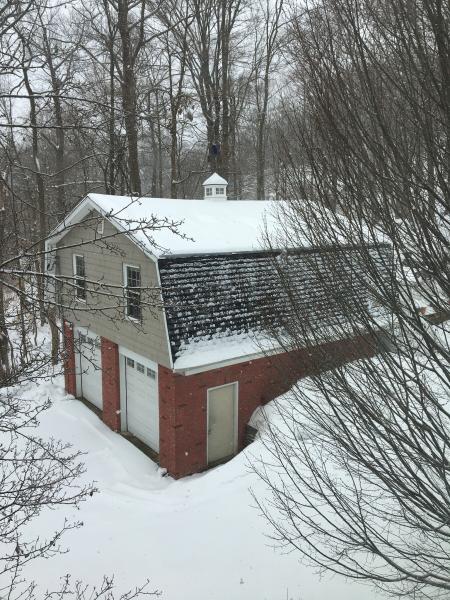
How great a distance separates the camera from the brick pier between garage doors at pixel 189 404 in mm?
9984

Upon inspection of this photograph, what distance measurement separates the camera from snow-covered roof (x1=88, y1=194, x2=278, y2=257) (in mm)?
9927

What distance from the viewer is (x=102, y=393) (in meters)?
13.3

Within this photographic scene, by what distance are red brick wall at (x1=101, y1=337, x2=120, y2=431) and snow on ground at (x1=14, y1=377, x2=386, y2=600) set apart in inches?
79.1

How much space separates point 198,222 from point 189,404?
435cm

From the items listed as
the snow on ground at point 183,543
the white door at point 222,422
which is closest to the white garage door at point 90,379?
the snow on ground at point 183,543

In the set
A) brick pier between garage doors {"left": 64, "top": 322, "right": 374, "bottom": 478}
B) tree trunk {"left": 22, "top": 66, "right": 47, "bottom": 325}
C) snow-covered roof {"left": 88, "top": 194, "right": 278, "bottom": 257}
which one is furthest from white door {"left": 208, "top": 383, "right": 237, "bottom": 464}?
tree trunk {"left": 22, "top": 66, "right": 47, "bottom": 325}

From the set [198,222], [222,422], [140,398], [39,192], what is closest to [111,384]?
[140,398]

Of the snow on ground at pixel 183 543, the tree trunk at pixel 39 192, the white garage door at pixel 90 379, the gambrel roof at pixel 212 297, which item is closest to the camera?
the tree trunk at pixel 39 192

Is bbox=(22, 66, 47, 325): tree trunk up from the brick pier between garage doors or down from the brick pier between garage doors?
up

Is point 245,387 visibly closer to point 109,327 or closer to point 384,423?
point 109,327

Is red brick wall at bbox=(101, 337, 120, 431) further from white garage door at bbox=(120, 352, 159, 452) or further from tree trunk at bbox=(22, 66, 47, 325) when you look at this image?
tree trunk at bbox=(22, 66, 47, 325)

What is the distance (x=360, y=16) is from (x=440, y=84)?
2.78ft

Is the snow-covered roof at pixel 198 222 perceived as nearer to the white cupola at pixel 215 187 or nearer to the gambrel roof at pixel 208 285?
the gambrel roof at pixel 208 285

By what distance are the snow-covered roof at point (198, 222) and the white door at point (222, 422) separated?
313 cm
